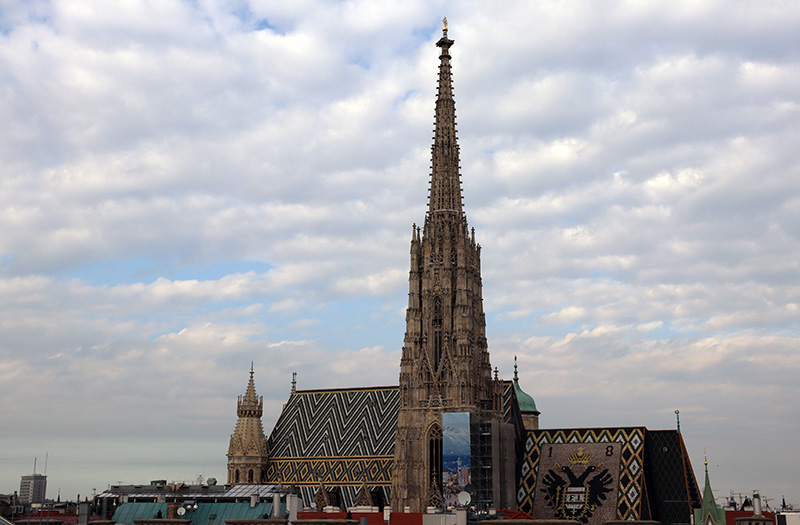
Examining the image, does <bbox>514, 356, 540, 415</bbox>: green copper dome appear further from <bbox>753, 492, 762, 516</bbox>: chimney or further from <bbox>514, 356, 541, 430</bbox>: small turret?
<bbox>753, 492, 762, 516</bbox>: chimney

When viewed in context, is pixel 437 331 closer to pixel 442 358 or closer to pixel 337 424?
pixel 442 358

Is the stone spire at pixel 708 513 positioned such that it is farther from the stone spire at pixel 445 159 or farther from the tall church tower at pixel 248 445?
the tall church tower at pixel 248 445

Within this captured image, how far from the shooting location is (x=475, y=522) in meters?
60.9

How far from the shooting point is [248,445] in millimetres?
94438

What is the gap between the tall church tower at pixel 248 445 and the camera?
9325 cm

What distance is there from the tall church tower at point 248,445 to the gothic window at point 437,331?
72.3 feet

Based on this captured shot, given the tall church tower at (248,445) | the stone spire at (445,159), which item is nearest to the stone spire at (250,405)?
the tall church tower at (248,445)

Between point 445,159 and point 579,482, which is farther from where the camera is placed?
point 445,159

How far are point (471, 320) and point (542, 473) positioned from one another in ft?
46.8

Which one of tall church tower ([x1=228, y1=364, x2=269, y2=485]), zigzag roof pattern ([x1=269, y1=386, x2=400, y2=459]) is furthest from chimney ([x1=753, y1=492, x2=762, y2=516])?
tall church tower ([x1=228, y1=364, x2=269, y2=485])

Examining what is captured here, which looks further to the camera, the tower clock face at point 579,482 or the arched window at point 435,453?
the arched window at point 435,453

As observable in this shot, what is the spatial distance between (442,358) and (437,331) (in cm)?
278

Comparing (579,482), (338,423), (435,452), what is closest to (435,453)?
(435,452)

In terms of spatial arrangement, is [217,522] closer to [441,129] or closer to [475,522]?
[475,522]
